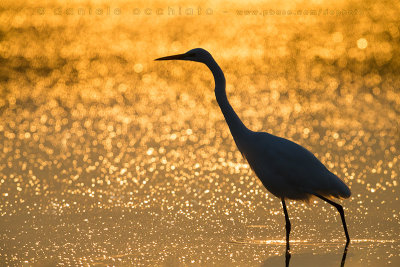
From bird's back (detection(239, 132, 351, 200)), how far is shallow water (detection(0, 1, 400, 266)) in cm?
35

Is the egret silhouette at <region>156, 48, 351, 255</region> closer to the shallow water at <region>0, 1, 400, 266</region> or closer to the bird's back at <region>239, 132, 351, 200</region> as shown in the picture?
the bird's back at <region>239, 132, 351, 200</region>

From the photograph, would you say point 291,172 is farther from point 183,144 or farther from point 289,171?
point 183,144

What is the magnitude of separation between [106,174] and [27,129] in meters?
2.36

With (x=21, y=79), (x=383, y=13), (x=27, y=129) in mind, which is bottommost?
(x=27, y=129)

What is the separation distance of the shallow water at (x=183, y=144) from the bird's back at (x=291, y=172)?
35 centimetres

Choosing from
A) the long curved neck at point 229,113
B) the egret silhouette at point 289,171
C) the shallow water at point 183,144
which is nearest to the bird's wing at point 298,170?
the egret silhouette at point 289,171

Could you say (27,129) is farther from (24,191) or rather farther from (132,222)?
(132,222)

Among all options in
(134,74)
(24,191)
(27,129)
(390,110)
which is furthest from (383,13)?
(24,191)

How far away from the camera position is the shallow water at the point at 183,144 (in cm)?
603

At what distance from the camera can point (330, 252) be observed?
5773 millimetres

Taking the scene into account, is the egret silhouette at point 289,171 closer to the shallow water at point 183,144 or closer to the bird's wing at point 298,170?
the bird's wing at point 298,170

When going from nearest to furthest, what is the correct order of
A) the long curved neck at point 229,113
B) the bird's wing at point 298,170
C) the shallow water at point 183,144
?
the shallow water at point 183,144
the bird's wing at point 298,170
the long curved neck at point 229,113

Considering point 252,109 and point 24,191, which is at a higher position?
point 252,109

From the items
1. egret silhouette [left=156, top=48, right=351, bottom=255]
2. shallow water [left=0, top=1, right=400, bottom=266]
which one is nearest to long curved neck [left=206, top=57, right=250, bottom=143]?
egret silhouette [left=156, top=48, right=351, bottom=255]
